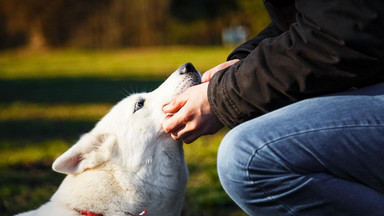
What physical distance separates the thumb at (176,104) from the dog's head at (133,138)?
129mm

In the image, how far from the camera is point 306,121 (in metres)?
1.79

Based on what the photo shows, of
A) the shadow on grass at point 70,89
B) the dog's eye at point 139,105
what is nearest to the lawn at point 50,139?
the shadow on grass at point 70,89

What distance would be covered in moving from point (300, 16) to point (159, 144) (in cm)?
101

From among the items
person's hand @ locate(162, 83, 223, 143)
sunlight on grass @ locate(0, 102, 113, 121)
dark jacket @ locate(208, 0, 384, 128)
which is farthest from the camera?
sunlight on grass @ locate(0, 102, 113, 121)

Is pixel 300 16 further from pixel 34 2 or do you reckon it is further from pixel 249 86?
pixel 34 2

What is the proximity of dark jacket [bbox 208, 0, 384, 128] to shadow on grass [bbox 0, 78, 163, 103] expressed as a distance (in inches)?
259

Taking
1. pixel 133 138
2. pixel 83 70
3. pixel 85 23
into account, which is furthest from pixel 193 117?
pixel 85 23

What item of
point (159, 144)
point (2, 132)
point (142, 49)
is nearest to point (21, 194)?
point (159, 144)

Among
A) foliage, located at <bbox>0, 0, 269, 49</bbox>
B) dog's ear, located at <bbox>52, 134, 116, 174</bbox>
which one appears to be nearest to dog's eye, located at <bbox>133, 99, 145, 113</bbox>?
dog's ear, located at <bbox>52, 134, 116, 174</bbox>

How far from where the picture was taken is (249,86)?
181 centimetres

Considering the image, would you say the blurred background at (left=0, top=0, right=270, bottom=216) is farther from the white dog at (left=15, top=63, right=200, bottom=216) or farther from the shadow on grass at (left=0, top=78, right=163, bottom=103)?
the white dog at (left=15, top=63, right=200, bottom=216)

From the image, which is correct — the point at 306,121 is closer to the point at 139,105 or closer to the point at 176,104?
the point at 176,104

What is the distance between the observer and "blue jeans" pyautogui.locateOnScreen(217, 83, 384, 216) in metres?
1.77

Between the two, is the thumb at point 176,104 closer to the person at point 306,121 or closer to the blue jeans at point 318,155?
the person at point 306,121
